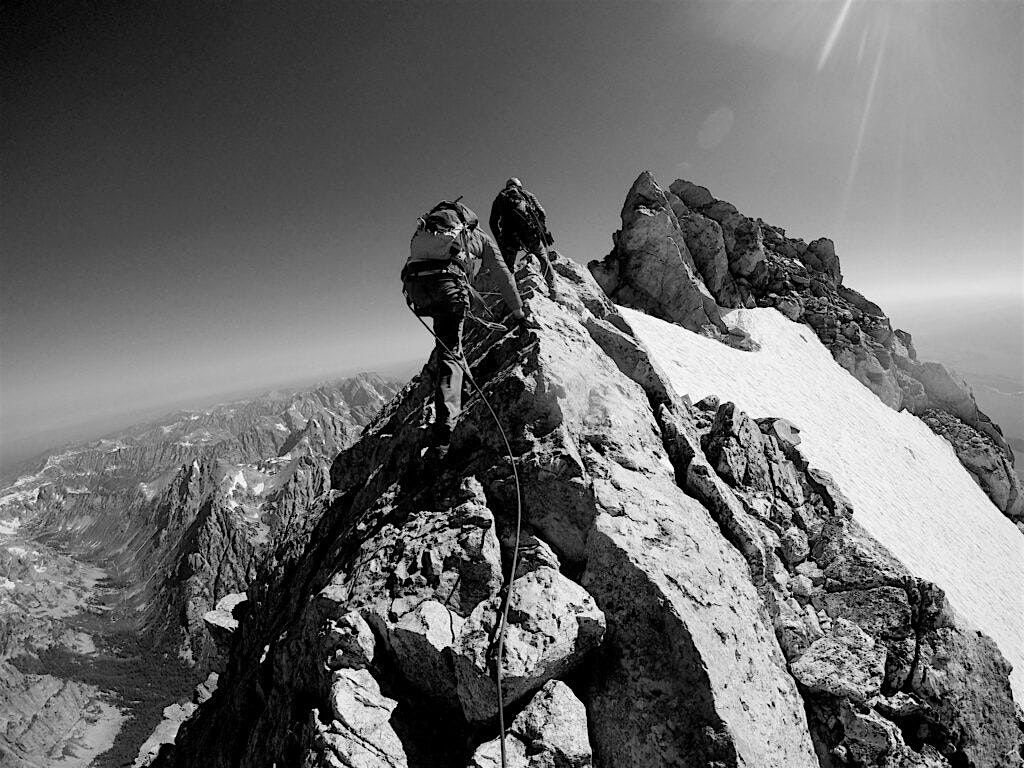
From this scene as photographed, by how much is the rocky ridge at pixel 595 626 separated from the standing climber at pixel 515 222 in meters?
6.82

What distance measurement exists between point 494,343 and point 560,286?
16.6 ft

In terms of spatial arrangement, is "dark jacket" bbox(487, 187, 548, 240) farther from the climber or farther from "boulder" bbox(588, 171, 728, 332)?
"boulder" bbox(588, 171, 728, 332)

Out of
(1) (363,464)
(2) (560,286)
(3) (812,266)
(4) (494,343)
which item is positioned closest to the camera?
(4) (494,343)

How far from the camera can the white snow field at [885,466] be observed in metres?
15.3

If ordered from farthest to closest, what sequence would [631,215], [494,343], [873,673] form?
[631,215] → [494,343] → [873,673]

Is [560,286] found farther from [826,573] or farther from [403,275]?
[826,573]

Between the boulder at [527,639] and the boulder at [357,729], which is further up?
the boulder at [527,639]

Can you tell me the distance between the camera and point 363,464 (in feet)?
45.0

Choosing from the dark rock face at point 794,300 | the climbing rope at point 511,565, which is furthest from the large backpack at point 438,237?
the dark rock face at point 794,300

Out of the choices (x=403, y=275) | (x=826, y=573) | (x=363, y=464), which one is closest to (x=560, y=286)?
(x=403, y=275)

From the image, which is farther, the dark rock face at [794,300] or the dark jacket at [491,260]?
the dark rock face at [794,300]

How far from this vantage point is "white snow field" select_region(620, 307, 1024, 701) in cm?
1532

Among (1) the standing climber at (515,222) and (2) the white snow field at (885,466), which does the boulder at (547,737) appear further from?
(1) the standing climber at (515,222)

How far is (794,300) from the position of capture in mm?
36344
